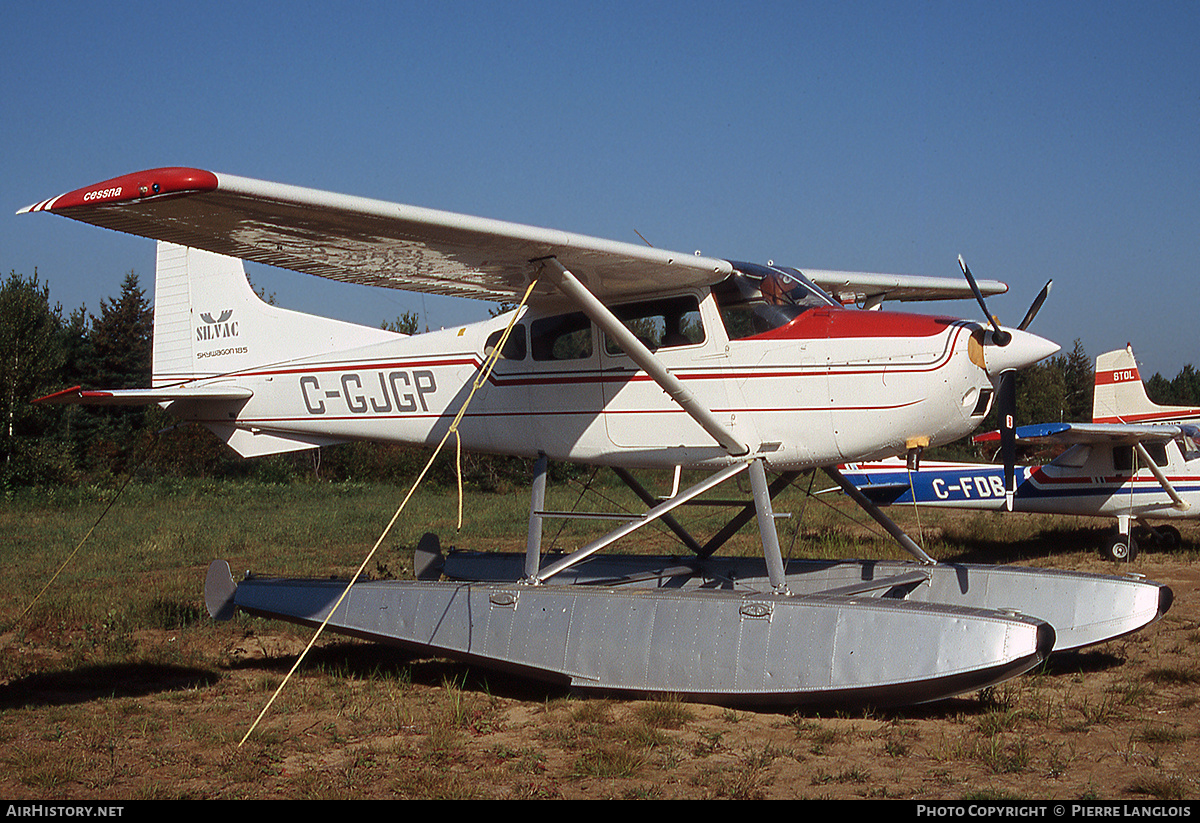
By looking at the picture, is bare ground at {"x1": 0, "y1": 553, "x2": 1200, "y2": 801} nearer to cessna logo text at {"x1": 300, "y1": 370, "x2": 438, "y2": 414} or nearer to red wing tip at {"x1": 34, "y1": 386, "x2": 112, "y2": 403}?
red wing tip at {"x1": 34, "y1": 386, "x2": 112, "y2": 403}

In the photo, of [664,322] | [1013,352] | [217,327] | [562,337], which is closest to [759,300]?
[664,322]

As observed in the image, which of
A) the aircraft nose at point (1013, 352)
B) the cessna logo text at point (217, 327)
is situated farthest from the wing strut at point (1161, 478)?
the cessna logo text at point (217, 327)

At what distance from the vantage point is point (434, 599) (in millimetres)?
6910

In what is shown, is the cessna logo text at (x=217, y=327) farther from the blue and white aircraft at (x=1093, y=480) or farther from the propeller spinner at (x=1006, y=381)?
the blue and white aircraft at (x=1093, y=480)

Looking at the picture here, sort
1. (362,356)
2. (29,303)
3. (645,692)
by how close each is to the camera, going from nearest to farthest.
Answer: (645,692) < (362,356) < (29,303)

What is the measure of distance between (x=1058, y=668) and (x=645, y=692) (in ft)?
11.1

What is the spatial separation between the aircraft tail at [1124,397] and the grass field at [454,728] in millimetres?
8394

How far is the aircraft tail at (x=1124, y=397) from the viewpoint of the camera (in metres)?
18.1

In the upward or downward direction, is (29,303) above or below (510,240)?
above

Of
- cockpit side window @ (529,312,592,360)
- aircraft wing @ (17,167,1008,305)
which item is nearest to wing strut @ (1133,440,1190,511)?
aircraft wing @ (17,167,1008,305)

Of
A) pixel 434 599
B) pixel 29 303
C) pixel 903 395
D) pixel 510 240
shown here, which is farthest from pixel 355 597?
pixel 29 303

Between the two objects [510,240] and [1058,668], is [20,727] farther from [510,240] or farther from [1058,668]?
[1058,668]

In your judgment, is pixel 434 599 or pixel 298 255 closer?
pixel 298 255

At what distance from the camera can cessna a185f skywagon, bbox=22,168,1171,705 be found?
18.3 feet
